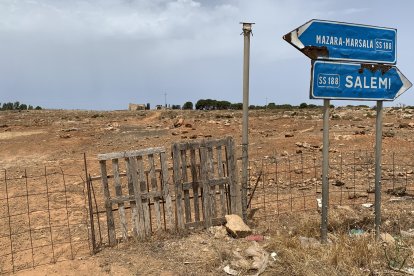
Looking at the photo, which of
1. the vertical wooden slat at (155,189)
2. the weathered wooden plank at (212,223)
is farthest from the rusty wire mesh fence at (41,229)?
the weathered wooden plank at (212,223)

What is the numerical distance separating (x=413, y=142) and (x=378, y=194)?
9946 millimetres

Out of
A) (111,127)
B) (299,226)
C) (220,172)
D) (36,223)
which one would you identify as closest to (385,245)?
(299,226)

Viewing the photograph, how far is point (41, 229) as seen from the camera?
698cm

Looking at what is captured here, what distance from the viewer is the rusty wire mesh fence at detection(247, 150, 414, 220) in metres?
7.45

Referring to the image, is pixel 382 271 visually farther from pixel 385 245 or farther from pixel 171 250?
pixel 171 250

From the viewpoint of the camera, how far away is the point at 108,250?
210 inches

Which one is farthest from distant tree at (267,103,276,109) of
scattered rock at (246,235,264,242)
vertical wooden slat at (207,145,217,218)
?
scattered rock at (246,235,264,242)

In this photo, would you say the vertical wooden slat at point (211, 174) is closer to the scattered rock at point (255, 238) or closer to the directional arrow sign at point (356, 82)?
the scattered rock at point (255, 238)

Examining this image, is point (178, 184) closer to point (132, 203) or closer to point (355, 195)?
point (132, 203)

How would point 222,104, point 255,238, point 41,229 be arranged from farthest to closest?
point 222,104 < point 41,229 < point 255,238

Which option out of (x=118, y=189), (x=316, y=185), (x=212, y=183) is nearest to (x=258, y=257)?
(x=212, y=183)

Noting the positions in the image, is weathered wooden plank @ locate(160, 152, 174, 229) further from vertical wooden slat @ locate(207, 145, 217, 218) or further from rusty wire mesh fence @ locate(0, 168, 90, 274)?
rusty wire mesh fence @ locate(0, 168, 90, 274)

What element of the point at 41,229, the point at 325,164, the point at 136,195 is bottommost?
the point at 41,229

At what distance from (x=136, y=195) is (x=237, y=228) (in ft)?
4.74
